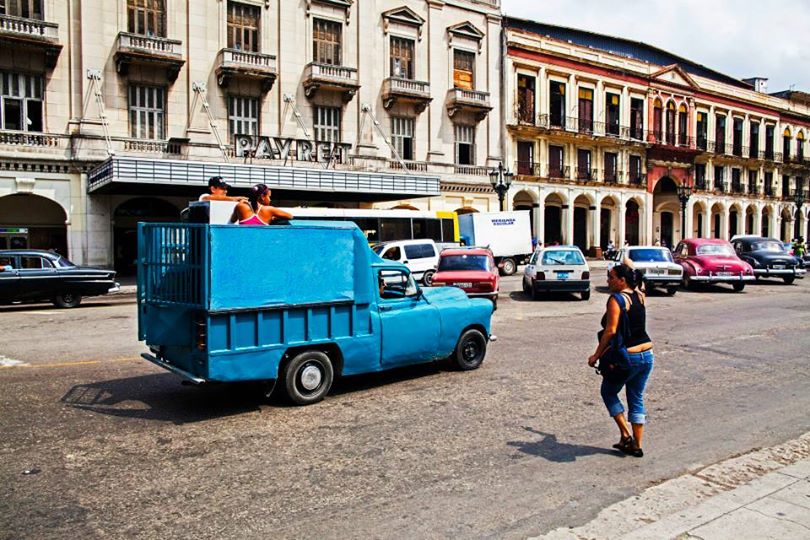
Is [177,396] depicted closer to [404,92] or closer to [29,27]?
[29,27]

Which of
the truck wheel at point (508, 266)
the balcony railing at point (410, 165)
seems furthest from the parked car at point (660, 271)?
the balcony railing at point (410, 165)

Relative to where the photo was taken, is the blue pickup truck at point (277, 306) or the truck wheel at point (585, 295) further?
the truck wheel at point (585, 295)

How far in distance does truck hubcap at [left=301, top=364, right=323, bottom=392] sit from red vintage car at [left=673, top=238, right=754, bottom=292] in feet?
61.2

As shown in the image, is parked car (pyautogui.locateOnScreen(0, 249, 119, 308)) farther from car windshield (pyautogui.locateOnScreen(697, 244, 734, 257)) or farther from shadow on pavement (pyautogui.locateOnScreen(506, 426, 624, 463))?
car windshield (pyautogui.locateOnScreen(697, 244, 734, 257))

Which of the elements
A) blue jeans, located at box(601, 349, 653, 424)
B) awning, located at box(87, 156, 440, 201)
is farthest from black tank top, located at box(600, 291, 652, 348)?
awning, located at box(87, 156, 440, 201)

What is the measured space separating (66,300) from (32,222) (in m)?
12.4

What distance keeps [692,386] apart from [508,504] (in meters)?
4.91

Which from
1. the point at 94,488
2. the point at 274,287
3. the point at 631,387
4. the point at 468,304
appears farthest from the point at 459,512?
the point at 468,304

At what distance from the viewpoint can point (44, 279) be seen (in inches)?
695

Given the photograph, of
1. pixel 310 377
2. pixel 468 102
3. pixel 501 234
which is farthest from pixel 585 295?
pixel 468 102

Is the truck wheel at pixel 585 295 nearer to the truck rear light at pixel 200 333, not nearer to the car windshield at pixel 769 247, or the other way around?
the car windshield at pixel 769 247

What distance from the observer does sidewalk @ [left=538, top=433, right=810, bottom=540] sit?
4.30 meters

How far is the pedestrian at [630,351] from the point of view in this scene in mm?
5641

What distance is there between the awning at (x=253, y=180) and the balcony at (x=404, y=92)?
19.3 ft
